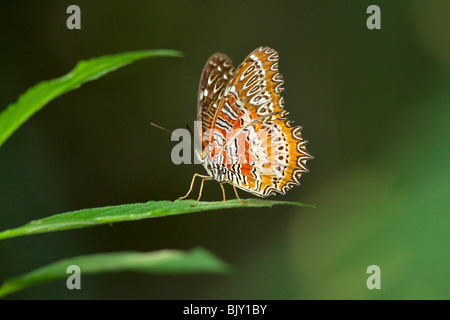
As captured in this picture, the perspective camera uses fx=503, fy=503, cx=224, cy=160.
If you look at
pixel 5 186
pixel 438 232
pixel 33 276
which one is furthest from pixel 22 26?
pixel 33 276

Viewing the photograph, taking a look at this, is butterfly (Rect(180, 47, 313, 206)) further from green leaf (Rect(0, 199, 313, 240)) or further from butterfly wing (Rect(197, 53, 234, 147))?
green leaf (Rect(0, 199, 313, 240))

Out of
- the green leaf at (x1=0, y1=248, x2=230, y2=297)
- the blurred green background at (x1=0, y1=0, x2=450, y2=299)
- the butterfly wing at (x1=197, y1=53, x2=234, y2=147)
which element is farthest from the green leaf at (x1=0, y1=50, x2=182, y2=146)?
the blurred green background at (x1=0, y1=0, x2=450, y2=299)

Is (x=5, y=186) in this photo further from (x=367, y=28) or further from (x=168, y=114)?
(x=367, y=28)

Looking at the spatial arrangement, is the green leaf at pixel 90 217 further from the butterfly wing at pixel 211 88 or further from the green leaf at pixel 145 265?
the butterfly wing at pixel 211 88

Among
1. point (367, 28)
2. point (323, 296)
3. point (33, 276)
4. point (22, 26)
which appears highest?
point (367, 28)

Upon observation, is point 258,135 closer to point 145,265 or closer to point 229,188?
point 145,265

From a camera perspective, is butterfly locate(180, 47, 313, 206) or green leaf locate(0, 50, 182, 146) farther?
butterfly locate(180, 47, 313, 206)
